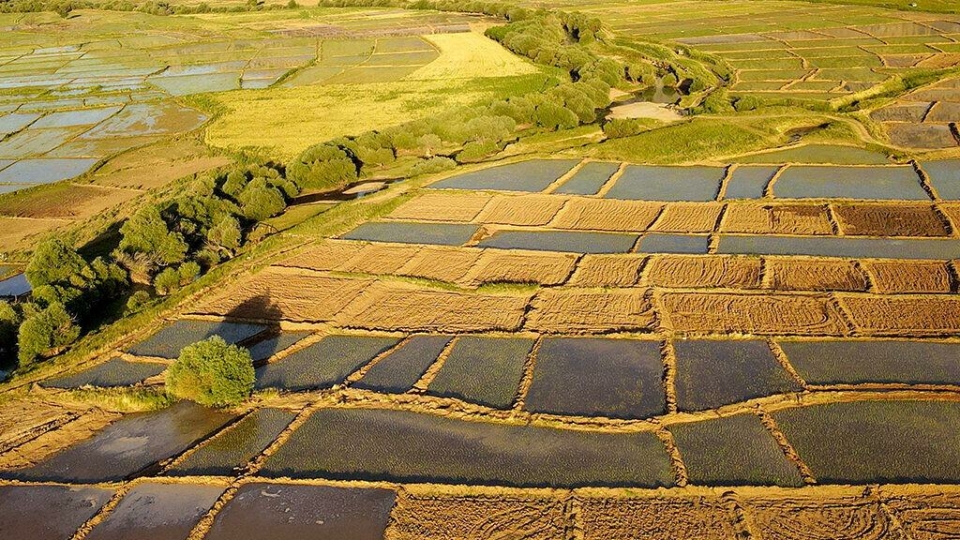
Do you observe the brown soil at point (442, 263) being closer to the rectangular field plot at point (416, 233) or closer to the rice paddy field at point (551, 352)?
the rice paddy field at point (551, 352)

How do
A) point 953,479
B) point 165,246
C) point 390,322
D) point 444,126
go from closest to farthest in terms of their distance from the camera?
point 953,479
point 390,322
point 165,246
point 444,126

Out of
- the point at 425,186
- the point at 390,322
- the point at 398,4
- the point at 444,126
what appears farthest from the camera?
the point at 398,4

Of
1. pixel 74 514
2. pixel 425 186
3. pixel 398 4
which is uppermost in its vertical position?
pixel 398 4

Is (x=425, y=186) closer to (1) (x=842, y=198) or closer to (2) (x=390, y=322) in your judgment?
(2) (x=390, y=322)

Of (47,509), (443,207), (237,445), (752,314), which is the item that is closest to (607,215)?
(443,207)

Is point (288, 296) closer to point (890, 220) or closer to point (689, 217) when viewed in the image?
point (689, 217)

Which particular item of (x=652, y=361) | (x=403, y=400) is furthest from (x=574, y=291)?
(x=403, y=400)

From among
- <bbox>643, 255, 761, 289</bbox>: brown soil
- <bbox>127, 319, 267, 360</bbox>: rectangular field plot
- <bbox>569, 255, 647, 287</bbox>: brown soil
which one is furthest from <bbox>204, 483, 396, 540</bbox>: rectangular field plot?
<bbox>643, 255, 761, 289</bbox>: brown soil
